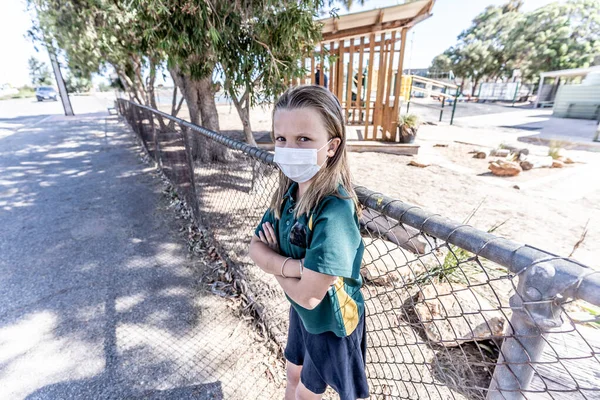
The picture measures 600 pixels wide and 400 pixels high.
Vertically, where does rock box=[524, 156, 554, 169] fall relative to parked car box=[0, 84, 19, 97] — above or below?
below

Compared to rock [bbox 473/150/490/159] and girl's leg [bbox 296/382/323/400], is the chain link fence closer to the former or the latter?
girl's leg [bbox 296/382/323/400]

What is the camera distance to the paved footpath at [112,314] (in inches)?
76.1

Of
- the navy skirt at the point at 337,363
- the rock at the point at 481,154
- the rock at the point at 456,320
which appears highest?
the navy skirt at the point at 337,363

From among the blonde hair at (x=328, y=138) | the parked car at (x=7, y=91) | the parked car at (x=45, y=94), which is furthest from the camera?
the parked car at (x=7, y=91)

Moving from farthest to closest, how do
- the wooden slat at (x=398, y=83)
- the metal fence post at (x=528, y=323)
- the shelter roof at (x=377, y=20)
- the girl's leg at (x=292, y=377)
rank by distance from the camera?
the wooden slat at (x=398, y=83) < the shelter roof at (x=377, y=20) < the girl's leg at (x=292, y=377) < the metal fence post at (x=528, y=323)

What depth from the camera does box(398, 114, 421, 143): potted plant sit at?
8.33 m

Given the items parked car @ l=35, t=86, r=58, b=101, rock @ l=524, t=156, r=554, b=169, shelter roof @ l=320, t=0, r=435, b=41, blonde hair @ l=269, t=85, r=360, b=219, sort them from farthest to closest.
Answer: parked car @ l=35, t=86, r=58, b=101 → rock @ l=524, t=156, r=554, b=169 → shelter roof @ l=320, t=0, r=435, b=41 → blonde hair @ l=269, t=85, r=360, b=219

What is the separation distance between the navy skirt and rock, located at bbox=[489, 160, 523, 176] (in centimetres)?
699

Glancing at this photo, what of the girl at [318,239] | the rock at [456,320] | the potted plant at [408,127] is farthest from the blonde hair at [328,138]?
the potted plant at [408,127]

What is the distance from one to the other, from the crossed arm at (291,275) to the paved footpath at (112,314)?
1.18 metres

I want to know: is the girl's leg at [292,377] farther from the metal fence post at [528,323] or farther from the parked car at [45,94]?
the parked car at [45,94]

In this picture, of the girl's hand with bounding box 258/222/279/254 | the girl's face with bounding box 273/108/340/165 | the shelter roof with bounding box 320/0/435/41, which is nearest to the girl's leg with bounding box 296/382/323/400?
the girl's hand with bounding box 258/222/279/254

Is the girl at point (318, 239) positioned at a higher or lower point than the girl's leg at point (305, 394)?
higher

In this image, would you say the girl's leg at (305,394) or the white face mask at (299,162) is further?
the girl's leg at (305,394)
